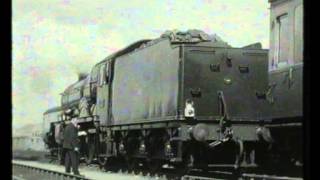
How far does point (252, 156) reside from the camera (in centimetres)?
846

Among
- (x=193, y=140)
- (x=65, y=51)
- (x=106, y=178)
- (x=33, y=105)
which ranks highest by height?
(x=65, y=51)

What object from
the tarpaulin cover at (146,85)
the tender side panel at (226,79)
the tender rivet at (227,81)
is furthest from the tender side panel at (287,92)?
the tarpaulin cover at (146,85)

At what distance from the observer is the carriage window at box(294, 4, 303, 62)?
6.27 metres

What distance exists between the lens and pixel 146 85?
9.66 m

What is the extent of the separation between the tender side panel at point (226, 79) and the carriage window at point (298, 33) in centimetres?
196

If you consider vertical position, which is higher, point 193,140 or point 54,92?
point 54,92

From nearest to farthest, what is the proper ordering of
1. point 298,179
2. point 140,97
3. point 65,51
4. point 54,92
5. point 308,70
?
point 308,70 → point 65,51 → point 54,92 → point 298,179 → point 140,97

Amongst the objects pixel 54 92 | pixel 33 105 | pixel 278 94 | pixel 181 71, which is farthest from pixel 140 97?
pixel 33 105

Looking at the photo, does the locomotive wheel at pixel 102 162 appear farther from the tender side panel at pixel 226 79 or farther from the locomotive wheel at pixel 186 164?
the tender side panel at pixel 226 79

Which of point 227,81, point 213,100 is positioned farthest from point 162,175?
point 227,81

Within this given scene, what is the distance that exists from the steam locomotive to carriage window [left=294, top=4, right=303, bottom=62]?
2cm

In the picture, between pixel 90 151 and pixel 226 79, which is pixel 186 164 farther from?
pixel 90 151

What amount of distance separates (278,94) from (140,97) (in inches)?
141

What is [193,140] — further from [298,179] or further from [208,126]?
[298,179]
